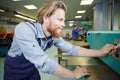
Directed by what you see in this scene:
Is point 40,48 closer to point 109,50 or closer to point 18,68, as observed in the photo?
point 18,68

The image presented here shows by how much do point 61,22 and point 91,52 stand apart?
2.03 feet

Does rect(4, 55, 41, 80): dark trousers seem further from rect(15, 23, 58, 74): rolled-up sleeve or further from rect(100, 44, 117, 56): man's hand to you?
rect(100, 44, 117, 56): man's hand

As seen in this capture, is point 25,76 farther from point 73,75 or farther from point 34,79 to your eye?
point 73,75

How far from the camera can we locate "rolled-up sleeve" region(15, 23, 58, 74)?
3.19ft

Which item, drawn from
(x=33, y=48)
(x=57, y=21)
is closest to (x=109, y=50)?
(x=57, y=21)

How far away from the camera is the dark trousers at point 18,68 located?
4.26 feet

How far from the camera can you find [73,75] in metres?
1.05

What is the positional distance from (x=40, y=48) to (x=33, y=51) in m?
0.07

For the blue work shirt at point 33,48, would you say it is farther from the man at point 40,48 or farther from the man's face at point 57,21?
the man's face at point 57,21

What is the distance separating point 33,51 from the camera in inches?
38.6

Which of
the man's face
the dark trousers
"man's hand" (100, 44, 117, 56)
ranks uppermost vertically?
the man's face

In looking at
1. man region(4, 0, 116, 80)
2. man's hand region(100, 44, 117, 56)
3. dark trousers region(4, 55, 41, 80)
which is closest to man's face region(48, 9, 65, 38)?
man region(4, 0, 116, 80)

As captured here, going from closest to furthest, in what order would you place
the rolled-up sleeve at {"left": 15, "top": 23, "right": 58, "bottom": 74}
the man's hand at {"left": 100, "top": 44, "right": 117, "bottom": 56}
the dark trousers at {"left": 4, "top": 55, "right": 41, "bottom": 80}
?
the rolled-up sleeve at {"left": 15, "top": 23, "right": 58, "bottom": 74}
the dark trousers at {"left": 4, "top": 55, "right": 41, "bottom": 80}
the man's hand at {"left": 100, "top": 44, "right": 117, "bottom": 56}

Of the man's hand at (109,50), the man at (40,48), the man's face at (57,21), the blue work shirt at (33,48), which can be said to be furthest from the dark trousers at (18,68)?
the man's hand at (109,50)
